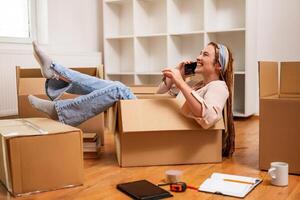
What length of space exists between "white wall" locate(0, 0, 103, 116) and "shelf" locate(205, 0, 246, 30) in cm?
128

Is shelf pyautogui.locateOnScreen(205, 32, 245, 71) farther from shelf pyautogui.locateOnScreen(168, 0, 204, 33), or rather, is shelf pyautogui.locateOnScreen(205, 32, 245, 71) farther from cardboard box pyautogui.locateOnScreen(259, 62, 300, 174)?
cardboard box pyautogui.locateOnScreen(259, 62, 300, 174)

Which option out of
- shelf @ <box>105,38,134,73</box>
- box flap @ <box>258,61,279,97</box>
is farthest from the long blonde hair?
shelf @ <box>105,38,134,73</box>

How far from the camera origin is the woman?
1.78m

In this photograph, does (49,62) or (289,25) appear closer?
(49,62)

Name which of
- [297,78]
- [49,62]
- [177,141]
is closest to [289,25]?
[297,78]

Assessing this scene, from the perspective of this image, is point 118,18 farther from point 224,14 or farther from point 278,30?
point 278,30

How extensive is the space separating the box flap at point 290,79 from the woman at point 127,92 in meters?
0.28

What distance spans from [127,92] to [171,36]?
6.36 feet

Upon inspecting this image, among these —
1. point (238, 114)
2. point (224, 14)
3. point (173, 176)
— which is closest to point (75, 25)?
point (224, 14)

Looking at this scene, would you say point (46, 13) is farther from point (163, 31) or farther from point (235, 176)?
point (235, 176)

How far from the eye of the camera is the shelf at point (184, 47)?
3756 millimetres

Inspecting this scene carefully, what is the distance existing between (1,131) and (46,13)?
224 cm

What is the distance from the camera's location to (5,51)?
9.77 feet

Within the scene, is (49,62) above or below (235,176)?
above
